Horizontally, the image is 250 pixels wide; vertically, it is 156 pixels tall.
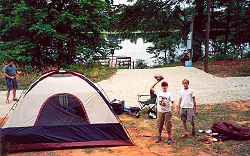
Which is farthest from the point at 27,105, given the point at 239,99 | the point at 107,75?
the point at 107,75

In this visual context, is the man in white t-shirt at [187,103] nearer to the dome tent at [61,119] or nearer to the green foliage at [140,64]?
the dome tent at [61,119]

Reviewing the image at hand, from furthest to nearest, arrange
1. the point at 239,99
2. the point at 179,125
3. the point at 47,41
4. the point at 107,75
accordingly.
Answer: the point at 47,41, the point at 107,75, the point at 239,99, the point at 179,125

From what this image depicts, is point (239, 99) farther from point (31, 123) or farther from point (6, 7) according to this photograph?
point (6, 7)

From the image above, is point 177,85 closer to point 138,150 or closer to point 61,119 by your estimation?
point 138,150

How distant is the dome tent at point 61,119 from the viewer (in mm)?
4762

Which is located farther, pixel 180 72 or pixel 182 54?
pixel 182 54

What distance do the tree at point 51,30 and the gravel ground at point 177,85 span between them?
3.70 m

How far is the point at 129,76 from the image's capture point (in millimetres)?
15141

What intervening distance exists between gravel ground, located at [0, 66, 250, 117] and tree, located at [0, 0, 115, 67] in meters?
3.70

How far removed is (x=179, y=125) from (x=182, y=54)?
15.9 m

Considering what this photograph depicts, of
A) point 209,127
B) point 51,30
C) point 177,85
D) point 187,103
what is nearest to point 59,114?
point 187,103

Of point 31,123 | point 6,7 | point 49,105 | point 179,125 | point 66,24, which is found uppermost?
point 6,7

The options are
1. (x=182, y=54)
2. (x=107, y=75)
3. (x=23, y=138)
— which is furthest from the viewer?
(x=182, y=54)

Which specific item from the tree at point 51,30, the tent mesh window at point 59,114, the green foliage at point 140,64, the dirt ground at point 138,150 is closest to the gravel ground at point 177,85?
the tent mesh window at point 59,114
